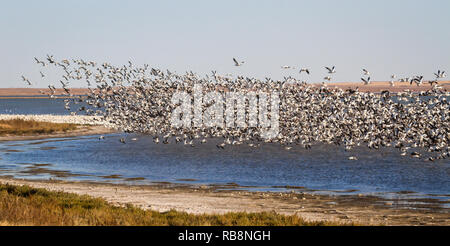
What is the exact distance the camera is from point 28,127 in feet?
282

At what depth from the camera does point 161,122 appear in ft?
247

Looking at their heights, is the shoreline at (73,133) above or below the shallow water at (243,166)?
below

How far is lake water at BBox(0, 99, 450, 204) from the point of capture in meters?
37.0

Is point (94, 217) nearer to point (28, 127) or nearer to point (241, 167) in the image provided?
point (241, 167)

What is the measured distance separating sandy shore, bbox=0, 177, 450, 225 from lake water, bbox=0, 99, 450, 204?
3197 mm

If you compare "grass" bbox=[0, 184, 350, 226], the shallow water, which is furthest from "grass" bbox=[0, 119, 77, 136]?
"grass" bbox=[0, 184, 350, 226]

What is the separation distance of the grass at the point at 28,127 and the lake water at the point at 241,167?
1373 centimetres

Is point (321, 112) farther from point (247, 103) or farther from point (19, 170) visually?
point (19, 170)

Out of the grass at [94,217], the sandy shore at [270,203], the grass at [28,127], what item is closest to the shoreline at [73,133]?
the grass at [28,127]

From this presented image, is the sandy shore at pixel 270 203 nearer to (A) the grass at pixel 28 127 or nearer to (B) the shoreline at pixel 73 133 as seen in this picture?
(B) the shoreline at pixel 73 133

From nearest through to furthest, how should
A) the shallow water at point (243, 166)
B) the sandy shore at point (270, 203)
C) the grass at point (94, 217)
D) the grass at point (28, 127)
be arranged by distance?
the grass at point (94, 217)
the sandy shore at point (270, 203)
the shallow water at point (243, 166)
the grass at point (28, 127)

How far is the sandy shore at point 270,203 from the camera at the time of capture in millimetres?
24641

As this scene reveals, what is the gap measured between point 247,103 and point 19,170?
30.7 metres

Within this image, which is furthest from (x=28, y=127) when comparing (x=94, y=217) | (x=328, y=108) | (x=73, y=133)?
(x=94, y=217)
